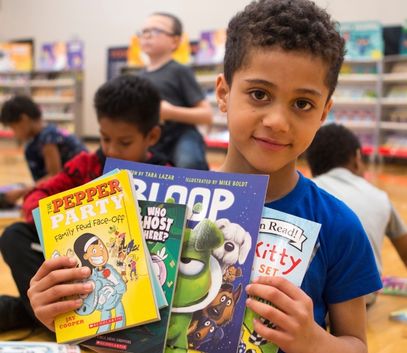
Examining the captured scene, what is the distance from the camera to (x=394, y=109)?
681 centimetres

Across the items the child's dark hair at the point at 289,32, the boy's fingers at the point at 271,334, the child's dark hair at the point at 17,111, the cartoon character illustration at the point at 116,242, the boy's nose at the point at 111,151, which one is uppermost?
the child's dark hair at the point at 289,32

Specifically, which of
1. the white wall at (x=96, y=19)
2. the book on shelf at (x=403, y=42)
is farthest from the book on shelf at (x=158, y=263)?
the white wall at (x=96, y=19)

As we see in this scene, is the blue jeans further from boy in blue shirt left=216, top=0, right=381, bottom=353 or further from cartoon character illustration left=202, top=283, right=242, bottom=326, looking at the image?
cartoon character illustration left=202, top=283, right=242, bottom=326

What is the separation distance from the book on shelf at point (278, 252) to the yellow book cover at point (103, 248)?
0.13 metres

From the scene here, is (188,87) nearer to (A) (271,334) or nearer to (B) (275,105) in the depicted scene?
(B) (275,105)

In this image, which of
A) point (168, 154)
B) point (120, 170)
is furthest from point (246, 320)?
point (168, 154)

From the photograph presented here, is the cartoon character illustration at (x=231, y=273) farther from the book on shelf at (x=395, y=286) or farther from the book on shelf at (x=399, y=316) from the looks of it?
the book on shelf at (x=395, y=286)

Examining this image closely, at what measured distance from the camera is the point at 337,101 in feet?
22.7

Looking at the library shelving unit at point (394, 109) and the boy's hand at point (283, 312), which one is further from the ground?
the boy's hand at point (283, 312)

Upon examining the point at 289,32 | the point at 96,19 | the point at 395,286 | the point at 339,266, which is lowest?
the point at 395,286

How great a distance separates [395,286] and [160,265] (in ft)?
5.41

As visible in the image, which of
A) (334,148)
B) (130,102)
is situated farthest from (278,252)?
(334,148)

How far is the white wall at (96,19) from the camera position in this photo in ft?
27.6

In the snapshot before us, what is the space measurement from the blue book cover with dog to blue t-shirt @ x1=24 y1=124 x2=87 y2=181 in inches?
105
